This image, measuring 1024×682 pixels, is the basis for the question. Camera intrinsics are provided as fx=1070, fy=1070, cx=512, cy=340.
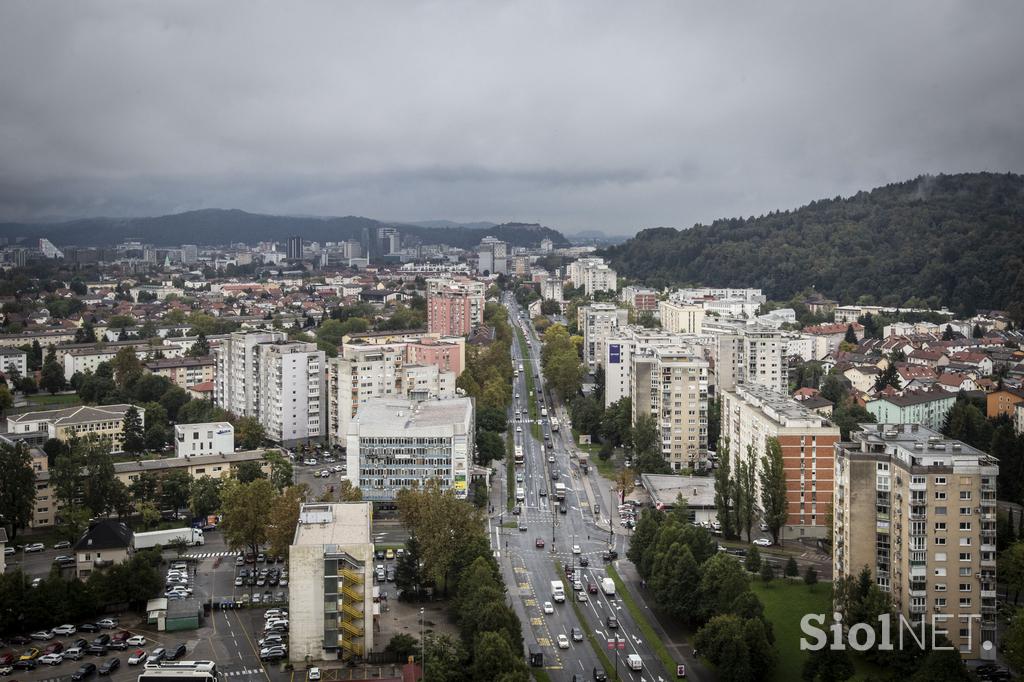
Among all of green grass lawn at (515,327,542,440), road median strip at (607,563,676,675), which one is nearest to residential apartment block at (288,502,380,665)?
road median strip at (607,563,676,675)

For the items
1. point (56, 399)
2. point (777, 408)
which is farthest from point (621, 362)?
point (56, 399)

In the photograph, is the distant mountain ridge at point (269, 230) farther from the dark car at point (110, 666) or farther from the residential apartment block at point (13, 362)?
the dark car at point (110, 666)

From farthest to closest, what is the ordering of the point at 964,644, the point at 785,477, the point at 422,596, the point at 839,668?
the point at 785,477 → the point at 422,596 → the point at 964,644 → the point at 839,668

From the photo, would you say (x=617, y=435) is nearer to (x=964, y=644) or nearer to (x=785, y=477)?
(x=785, y=477)

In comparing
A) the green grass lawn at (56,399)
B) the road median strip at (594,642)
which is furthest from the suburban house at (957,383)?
the green grass lawn at (56,399)

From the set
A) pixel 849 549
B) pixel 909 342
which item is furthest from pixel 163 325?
pixel 849 549

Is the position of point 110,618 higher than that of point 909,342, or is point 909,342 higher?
point 909,342
